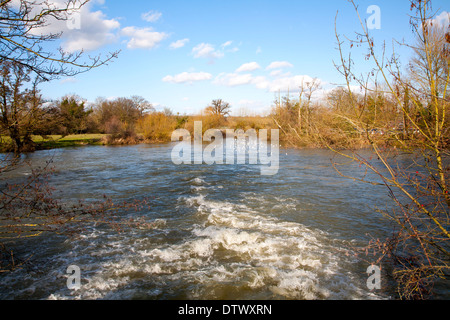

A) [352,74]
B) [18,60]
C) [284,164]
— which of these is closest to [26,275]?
[18,60]

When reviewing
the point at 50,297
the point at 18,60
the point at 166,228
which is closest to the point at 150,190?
the point at 166,228

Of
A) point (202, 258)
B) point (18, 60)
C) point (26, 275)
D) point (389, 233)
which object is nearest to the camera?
point (18, 60)

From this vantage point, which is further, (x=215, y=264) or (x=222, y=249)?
(x=222, y=249)

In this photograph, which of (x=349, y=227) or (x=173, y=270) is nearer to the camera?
(x=173, y=270)

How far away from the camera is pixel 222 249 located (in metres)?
6.07

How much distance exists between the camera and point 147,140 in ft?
120

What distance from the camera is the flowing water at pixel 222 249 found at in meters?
A: 4.55

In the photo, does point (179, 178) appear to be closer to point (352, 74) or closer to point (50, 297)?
point (50, 297)

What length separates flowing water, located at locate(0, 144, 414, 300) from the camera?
179 inches

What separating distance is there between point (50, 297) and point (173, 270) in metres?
1.97

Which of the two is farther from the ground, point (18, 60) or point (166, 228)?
point (18, 60)

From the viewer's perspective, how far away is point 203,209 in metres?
8.86

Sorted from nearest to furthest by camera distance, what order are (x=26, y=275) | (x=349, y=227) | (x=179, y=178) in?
1. (x=26, y=275)
2. (x=349, y=227)
3. (x=179, y=178)
